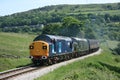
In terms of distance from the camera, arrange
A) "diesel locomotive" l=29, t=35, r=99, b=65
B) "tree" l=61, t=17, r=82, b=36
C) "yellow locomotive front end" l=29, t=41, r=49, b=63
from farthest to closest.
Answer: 1. "tree" l=61, t=17, r=82, b=36
2. "diesel locomotive" l=29, t=35, r=99, b=65
3. "yellow locomotive front end" l=29, t=41, r=49, b=63

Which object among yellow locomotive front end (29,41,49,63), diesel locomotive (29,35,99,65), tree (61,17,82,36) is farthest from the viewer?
tree (61,17,82,36)

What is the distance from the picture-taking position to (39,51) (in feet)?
139

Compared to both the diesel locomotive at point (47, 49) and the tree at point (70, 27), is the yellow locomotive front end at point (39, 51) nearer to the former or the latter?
the diesel locomotive at point (47, 49)

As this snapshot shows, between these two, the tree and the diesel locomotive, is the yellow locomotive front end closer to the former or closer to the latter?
the diesel locomotive

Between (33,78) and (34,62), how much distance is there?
11868 millimetres

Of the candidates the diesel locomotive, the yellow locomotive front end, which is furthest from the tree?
the yellow locomotive front end

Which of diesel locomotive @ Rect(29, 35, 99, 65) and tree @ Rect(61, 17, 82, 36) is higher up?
diesel locomotive @ Rect(29, 35, 99, 65)

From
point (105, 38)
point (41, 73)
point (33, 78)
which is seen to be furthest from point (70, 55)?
point (105, 38)

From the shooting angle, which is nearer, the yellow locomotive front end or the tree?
the yellow locomotive front end

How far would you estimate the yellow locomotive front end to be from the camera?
4200 centimetres

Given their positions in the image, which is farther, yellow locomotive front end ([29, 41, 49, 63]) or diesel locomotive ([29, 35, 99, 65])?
diesel locomotive ([29, 35, 99, 65])

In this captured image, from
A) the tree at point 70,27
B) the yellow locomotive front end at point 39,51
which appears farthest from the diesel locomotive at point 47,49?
the tree at point 70,27

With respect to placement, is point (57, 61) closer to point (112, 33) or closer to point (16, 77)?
point (16, 77)

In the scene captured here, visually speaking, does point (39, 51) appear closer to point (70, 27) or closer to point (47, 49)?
point (47, 49)
